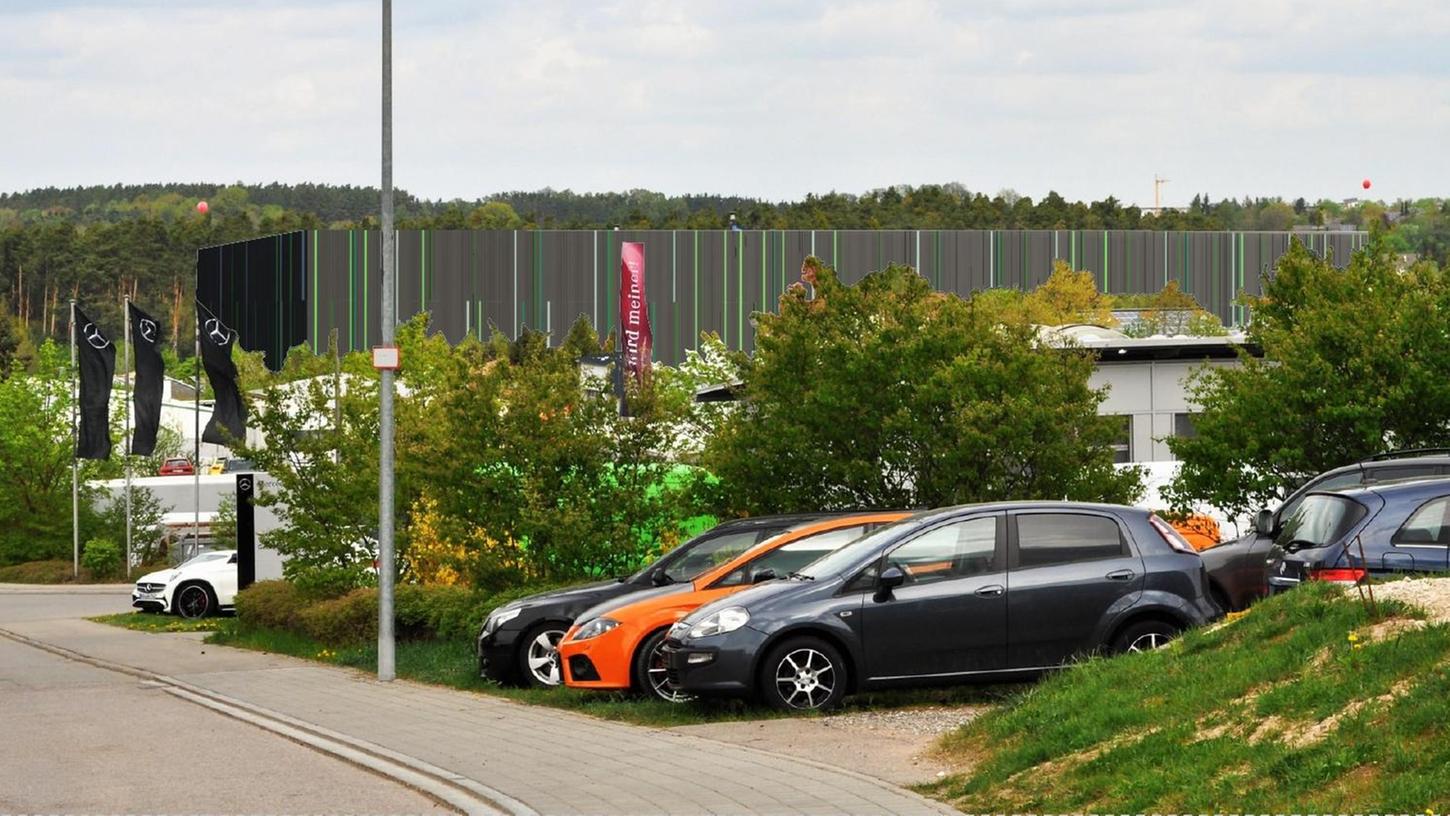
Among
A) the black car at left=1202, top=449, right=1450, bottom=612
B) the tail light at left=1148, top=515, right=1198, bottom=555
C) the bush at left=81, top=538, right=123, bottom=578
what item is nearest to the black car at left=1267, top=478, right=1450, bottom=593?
the tail light at left=1148, top=515, right=1198, bottom=555

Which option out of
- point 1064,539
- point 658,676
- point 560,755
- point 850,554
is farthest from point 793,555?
point 560,755

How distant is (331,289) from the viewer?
→ 97750mm

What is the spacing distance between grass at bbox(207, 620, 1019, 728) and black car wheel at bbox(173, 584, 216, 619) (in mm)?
12835

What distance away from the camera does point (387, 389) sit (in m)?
20.0

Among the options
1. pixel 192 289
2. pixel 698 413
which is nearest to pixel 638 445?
pixel 698 413

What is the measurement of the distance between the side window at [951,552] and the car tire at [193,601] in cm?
2428

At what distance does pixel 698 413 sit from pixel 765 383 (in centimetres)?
156

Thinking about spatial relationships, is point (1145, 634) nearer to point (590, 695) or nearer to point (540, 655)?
point (590, 695)

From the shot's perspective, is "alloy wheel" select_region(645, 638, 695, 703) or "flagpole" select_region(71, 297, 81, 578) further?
"flagpole" select_region(71, 297, 81, 578)

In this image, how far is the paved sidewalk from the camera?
399 inches

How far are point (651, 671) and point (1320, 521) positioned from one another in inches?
211

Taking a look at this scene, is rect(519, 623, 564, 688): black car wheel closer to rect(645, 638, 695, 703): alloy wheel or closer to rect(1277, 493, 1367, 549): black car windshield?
rect(645, 638, 695, 703): alloy wheel

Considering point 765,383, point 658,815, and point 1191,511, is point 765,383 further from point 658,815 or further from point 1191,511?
point 658,815

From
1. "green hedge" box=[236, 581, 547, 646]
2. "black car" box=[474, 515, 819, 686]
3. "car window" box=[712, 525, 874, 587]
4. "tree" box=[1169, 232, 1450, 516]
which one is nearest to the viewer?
"car window" box=[712, 525, 874, 587]
